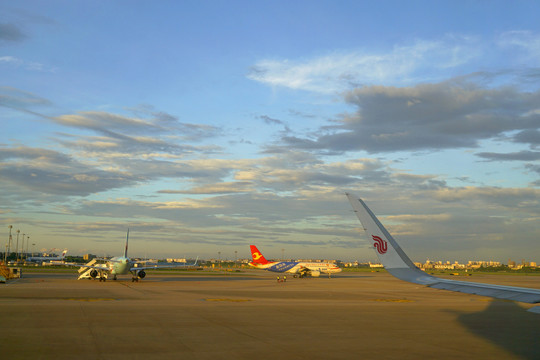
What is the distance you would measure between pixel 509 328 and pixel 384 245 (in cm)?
1225

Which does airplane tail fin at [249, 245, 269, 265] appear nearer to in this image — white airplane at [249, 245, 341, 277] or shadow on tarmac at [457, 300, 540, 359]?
white airplane at [249, 245, 341, 277]

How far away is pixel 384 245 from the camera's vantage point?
1262 centimetres

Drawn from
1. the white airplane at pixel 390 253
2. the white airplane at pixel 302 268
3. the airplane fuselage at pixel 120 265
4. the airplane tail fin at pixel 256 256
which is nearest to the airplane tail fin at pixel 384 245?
the white airplane at pixel 390 253

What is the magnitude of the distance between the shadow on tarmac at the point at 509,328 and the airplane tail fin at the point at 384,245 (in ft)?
17.4

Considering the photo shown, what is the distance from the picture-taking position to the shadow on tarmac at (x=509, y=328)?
15852mm

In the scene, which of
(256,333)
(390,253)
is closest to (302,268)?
(256,333)

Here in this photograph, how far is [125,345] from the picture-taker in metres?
14.9

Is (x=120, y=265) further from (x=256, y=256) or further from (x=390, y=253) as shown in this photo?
(x=390, y=253)

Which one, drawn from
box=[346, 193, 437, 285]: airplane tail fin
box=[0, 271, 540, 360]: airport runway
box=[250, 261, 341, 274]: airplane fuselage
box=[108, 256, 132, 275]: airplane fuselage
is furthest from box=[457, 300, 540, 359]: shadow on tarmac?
box=[250, 261, 341, 274]: airplane fuselage

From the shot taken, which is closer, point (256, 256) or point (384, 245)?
point (384, 245)

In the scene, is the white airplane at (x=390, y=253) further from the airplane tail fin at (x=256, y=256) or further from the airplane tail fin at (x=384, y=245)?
the airplane tail fin at (x=256, y=256)

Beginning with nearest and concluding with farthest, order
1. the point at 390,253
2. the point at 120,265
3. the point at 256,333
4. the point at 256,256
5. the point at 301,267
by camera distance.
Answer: the point at 390,253 < the point at 256,333 < the point at 120,265 < the point at 301,267 < the point at 256,256

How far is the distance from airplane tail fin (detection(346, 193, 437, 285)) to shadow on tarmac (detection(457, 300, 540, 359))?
209 inches

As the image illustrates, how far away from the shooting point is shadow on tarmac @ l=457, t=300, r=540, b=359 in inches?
624
